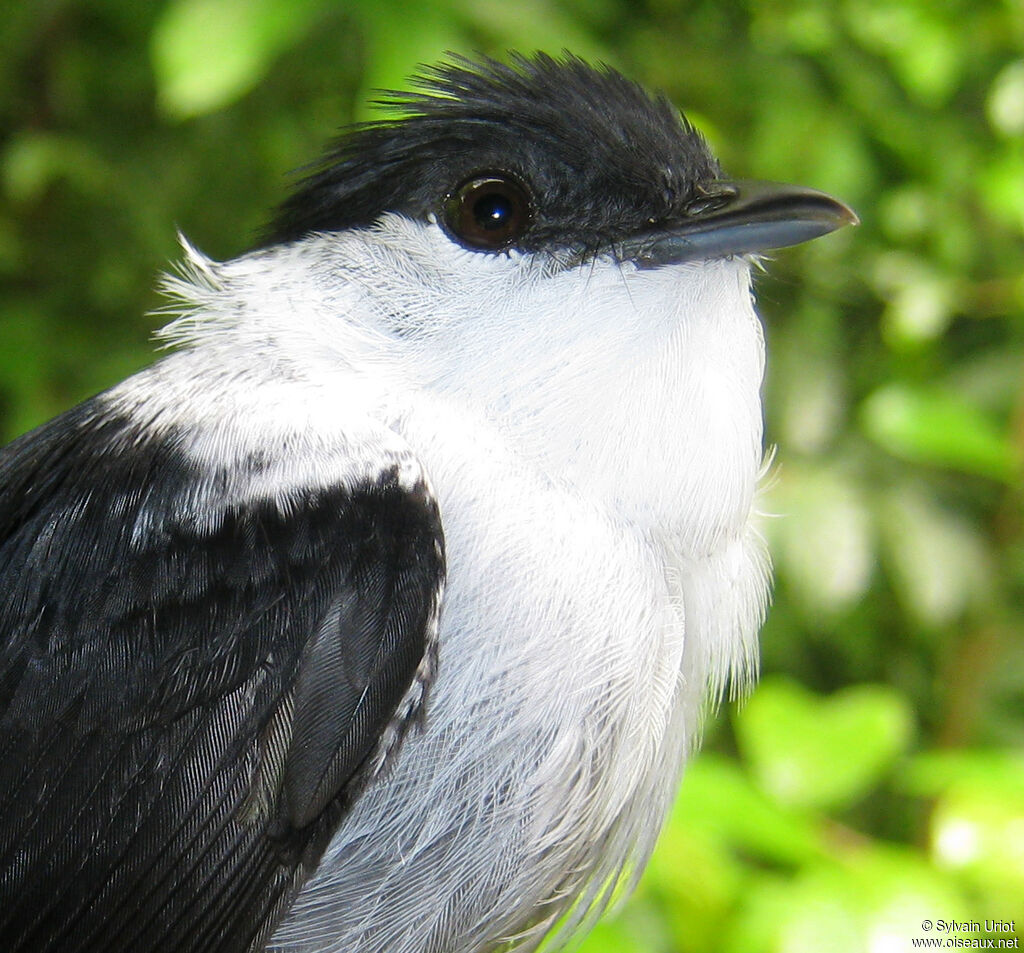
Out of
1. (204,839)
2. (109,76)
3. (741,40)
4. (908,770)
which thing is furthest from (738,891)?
(109,76)

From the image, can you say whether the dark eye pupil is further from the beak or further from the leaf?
the leaf

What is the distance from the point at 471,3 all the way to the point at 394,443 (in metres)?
1.13

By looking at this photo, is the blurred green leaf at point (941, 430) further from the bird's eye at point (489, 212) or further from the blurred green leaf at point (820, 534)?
the bird's eye at point (489, 212)

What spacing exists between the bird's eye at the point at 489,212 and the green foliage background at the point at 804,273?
666 mm

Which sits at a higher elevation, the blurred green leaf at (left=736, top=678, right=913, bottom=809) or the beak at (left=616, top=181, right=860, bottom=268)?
the beak at (left=616, top=181, right=860, bottom=268)

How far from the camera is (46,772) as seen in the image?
1.12 m

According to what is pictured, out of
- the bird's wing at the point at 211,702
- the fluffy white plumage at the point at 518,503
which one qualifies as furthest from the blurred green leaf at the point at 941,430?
the bird's wing at the point at 211,702

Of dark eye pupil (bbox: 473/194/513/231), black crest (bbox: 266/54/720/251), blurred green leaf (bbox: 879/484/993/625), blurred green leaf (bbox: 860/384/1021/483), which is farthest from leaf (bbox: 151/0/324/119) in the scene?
blurred green leaf (bbox: 879/484/993/625)

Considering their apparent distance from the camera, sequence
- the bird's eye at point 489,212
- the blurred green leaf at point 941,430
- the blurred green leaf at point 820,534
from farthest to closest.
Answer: the blurred green leaf at point 820,534 < the blurred green leaf at point 941,430 < the bird's eye at point 489,212

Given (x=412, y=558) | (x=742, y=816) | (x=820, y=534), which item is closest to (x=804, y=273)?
(x=820, y=534)

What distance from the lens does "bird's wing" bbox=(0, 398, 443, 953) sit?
1.09m

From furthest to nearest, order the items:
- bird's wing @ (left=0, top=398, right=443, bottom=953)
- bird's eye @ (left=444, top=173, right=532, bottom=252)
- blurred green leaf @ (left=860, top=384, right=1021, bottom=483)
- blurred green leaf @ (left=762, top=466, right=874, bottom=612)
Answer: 1. blurred green leaf @ (left=762, top=466, right=874, bottom=612)
2. blurred green leaf @ (left=860, top=384, right=1021, bottom=483)
3. bird's eye @ (left=444, top=173, right=532, bottom=252)
4. bird's wing @ (left=0, top=398, right=443, bottom=953)

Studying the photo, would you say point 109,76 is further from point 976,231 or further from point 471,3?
point 976,231

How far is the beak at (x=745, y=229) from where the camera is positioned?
131 centimetres
